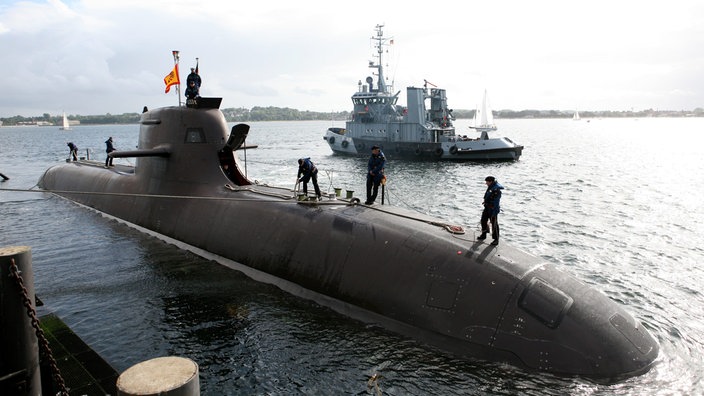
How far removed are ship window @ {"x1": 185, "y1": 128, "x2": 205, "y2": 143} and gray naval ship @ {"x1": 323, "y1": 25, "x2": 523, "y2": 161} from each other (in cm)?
4116

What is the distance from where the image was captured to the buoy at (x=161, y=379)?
425 cm

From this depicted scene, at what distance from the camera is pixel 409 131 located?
192 ft

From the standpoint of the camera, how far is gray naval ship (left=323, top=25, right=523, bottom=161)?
184 ft

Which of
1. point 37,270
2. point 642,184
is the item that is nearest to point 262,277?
point 37,270

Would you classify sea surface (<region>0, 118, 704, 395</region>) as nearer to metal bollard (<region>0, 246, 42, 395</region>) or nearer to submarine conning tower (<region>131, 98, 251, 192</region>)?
submarine conning tower (<region>131, 98, 251, 192</region>)

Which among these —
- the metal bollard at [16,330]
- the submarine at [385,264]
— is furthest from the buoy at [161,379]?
the submarine at [385,264]

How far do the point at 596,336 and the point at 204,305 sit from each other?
31.7ft

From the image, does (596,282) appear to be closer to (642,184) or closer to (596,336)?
(596,336)

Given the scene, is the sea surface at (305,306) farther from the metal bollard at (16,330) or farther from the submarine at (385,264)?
the metal bollard at (16,330)

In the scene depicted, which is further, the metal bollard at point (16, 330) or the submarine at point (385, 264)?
the submarine at point (385, 264)

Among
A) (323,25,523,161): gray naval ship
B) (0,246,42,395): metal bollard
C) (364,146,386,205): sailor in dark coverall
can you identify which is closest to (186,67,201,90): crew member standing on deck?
(364,146,386,205): sailor in dark coverall

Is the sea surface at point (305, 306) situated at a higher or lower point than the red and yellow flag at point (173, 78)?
lower

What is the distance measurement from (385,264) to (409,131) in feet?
157

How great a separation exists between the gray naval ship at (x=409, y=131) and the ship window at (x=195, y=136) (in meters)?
41.2
